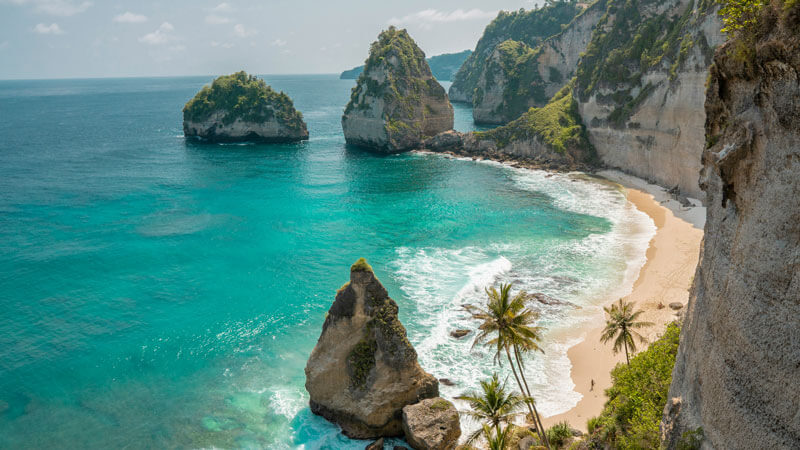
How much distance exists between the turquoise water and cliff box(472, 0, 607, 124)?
54.7 meters

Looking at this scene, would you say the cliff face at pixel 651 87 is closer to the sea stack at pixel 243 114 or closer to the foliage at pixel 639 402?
the foliage at pixel 639 402

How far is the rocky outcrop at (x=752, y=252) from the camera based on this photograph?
13812 millimetres

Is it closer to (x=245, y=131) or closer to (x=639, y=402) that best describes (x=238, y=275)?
(x=639, y=402)

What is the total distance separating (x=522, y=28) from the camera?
6969 inches

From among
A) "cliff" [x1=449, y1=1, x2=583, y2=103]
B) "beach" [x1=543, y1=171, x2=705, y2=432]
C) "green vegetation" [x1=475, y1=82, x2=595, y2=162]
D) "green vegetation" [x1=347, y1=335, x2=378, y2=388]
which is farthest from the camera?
"cliff" [x1=449, y1=1, x2=583, y2=103]

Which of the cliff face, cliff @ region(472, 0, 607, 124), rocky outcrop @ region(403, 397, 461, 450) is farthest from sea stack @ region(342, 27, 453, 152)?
rocky outcrop @ region(403, 397, 461, 450)

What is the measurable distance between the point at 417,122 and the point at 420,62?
17.1 m

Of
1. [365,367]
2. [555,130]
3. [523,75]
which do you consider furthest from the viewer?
[523,75]

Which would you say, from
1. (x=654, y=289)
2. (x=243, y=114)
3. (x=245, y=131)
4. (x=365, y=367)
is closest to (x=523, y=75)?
(x=243, y=114)

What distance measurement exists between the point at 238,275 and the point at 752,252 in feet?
139

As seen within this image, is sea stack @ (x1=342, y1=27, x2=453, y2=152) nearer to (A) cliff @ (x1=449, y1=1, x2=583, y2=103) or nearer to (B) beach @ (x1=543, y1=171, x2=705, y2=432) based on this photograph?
(A) cliff @ (x1=449, y1=1, x2=583, y2=103)

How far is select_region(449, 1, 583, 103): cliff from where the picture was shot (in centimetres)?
16650

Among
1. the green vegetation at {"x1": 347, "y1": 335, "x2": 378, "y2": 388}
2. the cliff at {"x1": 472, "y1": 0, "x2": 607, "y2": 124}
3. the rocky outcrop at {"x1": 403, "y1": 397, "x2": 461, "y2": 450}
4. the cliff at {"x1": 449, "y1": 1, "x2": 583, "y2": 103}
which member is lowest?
the rocky outcrop at {"x1": 403, "y1": 397, "x2": 461, "y2": 450}

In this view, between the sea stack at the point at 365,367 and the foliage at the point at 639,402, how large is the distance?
31.8 feet
